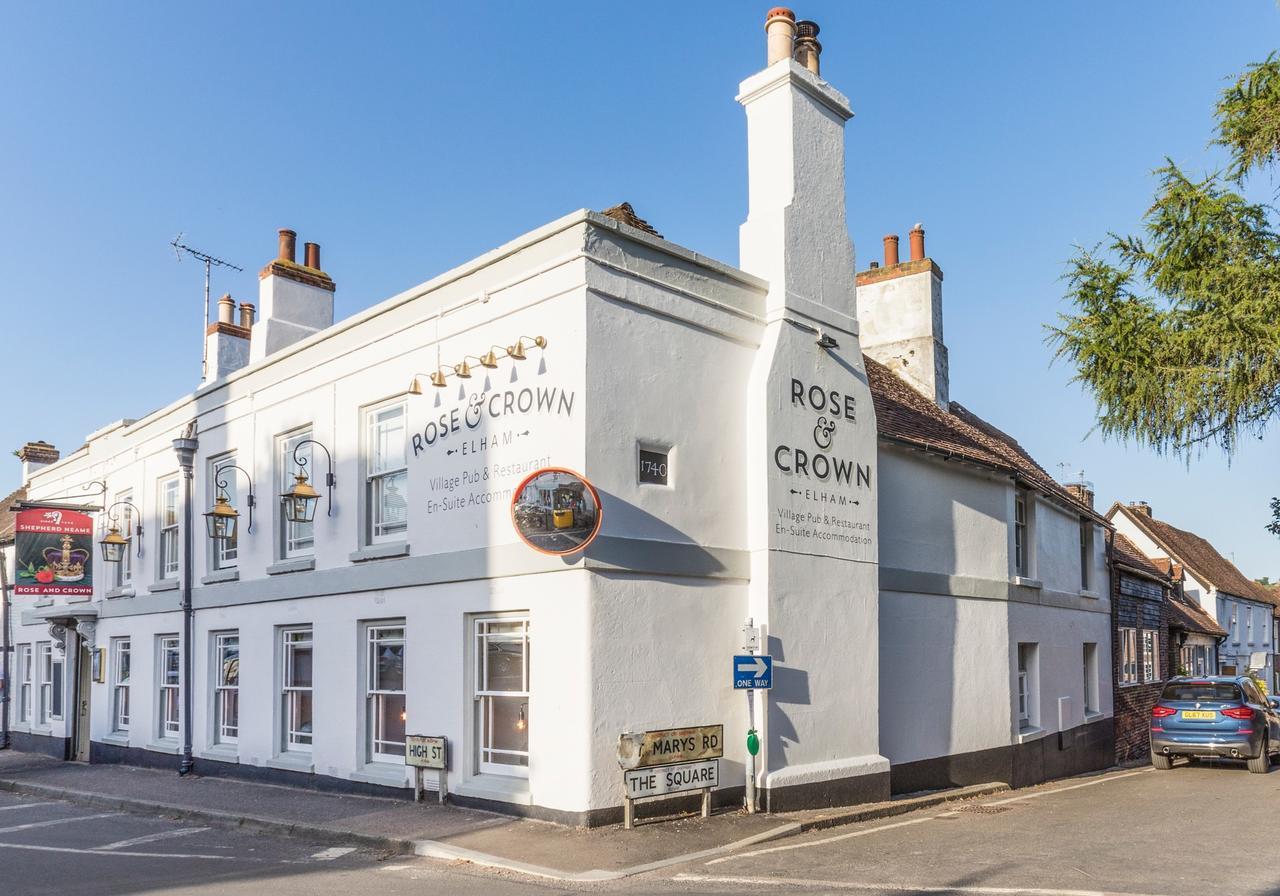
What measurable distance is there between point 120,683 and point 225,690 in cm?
491

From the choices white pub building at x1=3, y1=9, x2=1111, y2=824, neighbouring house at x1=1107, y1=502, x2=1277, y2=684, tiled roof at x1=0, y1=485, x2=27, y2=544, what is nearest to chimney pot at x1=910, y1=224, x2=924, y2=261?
white pub building at x1=3, y1=9, x2=1111, y2=824

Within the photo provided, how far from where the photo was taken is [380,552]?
14.5m

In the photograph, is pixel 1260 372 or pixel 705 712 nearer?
pixel 705 712

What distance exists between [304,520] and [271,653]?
2415 millimetres

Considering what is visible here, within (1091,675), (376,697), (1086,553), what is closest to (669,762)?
(376,697)

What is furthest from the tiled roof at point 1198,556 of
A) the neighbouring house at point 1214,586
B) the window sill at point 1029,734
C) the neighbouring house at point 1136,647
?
the window sill at point 1029,734

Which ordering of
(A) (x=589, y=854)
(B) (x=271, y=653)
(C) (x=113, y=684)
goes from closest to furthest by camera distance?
(A) (x=589, y=854)
(B) (x=271, y=653)
(C) (x=113, y=684)

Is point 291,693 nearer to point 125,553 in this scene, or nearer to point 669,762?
point 669,762

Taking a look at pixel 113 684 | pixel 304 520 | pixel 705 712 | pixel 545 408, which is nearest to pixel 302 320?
pixel 304 520

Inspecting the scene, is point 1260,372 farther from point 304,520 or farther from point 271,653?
point 271,653

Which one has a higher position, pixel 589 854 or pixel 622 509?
pixel 622 509

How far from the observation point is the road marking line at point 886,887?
8.62 metres

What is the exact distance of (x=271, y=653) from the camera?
1659 cm

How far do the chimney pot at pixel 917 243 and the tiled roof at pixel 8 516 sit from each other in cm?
2109
